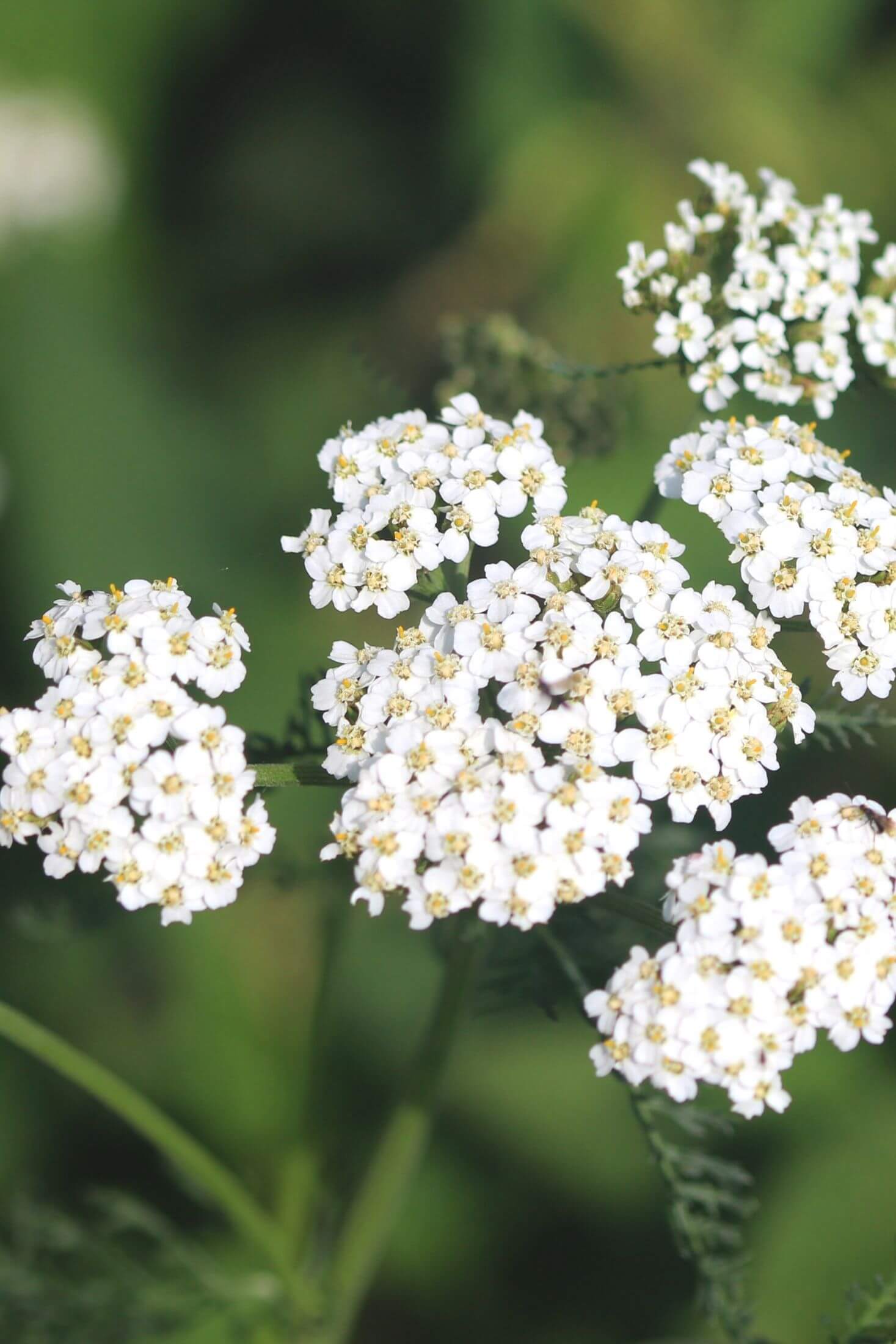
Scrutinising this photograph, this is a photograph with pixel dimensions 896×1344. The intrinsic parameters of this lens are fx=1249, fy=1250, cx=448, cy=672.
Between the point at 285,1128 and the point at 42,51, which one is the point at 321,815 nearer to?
the point at 285,1128

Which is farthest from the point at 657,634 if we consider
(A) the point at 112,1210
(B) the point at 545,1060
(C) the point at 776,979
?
(B) the point at 545,1060

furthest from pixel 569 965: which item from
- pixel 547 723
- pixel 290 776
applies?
pixel 290 776

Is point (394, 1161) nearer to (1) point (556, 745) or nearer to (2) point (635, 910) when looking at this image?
(2) point (635, 910)

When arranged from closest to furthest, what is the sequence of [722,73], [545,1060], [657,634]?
[657,634] < [545,1060] < [722,73]

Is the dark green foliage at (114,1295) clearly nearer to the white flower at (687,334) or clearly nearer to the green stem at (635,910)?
the green stem at (635,910)

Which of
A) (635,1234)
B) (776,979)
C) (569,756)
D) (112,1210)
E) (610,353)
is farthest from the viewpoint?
(610,353)
